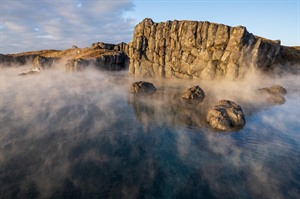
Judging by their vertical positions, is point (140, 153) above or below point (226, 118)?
below

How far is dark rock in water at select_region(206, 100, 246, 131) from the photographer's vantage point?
112ft

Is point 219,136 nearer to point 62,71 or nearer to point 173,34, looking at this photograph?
point 173,34

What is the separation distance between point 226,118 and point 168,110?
12.0 metres

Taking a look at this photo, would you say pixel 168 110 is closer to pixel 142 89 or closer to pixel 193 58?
pixel 142 89

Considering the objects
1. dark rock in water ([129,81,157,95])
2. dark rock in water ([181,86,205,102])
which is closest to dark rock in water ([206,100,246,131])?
dark rock in water ([181,86,205,102])

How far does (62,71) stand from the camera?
9544 cm

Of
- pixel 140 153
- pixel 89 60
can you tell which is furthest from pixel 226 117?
pixel 89 60

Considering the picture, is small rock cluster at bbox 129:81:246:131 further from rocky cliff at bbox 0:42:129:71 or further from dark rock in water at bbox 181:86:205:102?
rocky cliff at bbox 0:42:129:71

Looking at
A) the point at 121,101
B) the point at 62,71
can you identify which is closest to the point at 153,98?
the point at 121,101

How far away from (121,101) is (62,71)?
182 feet

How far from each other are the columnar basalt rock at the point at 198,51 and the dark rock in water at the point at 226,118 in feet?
122

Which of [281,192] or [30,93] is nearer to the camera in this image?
[281,192]

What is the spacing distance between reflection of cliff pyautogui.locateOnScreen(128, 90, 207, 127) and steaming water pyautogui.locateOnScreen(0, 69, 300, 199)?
0.19m

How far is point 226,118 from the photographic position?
114ft
